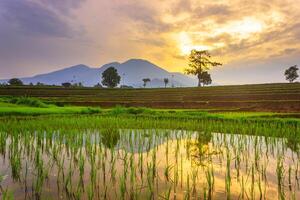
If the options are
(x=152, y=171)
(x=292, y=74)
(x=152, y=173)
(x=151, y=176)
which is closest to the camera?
(x=151, y=176)

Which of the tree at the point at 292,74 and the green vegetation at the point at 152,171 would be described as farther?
the tree at the point at 292,74

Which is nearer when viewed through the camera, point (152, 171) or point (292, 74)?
point (152, 171)

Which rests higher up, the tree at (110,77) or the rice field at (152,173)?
the tree at (110,77)

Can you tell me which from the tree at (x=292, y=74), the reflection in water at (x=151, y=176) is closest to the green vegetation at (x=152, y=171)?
the reflection in water at (x=151, y=176)

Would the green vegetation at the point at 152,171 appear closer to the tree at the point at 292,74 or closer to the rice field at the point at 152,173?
the rice field at the point at 152,173

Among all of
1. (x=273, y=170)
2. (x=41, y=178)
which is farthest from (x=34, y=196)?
(x=273, y=170)

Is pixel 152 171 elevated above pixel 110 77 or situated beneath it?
situated beneath

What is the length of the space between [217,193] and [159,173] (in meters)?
1.96

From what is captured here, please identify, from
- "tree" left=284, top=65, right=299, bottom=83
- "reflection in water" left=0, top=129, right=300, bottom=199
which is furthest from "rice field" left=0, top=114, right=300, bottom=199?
"tree" left=284, top=65, right=299, bottom=83

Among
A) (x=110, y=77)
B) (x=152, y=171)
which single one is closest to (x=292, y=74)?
(x=110, y=77)

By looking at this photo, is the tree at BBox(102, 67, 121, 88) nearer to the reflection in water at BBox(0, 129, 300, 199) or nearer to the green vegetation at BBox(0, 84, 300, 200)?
the green vegetation at BBox(0, 84, 300, 200)

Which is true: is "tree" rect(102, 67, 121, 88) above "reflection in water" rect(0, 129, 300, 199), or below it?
above

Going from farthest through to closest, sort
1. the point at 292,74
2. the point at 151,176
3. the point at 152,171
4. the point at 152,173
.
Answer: the point at 292,74
the point at 152,171
the point at 152,173
the point at 151,176

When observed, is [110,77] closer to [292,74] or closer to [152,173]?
[292,74]
